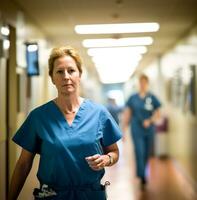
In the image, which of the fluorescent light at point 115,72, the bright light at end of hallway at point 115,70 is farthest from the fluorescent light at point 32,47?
the fluorescent light at point 115,72

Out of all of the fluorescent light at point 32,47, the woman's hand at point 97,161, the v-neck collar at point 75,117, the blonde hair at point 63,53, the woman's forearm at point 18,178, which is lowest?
the woman's forearm at point 18,178

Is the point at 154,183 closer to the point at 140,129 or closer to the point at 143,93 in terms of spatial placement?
the point at 140,129

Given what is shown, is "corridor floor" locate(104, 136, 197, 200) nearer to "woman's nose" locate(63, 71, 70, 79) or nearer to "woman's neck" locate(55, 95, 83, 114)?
"woman's neck" locate(55, 95, 83, 114)

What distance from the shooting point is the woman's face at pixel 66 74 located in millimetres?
1896

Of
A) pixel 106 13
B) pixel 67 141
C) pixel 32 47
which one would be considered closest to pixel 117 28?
pixel 106 13

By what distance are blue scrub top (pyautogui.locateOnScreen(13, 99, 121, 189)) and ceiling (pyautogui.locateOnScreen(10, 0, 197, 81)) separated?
5.86 ft

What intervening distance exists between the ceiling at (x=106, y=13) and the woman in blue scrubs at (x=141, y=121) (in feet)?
2.74

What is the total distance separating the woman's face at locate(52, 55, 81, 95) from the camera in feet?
6.22

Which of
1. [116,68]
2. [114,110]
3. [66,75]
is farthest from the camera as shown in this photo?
[116,68]

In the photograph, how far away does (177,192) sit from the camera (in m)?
4.93

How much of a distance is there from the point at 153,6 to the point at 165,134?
4.48m

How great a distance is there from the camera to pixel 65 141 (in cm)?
185

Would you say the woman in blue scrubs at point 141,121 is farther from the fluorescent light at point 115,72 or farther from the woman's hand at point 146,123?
the fluorescent light at point 115,72

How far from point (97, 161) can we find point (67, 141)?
0.17 metres
